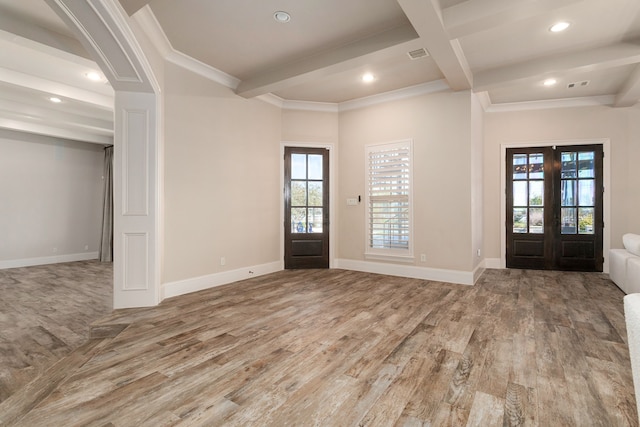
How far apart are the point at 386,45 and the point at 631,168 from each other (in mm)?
4830

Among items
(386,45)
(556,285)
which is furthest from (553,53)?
(556,285)

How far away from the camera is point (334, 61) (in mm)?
3738

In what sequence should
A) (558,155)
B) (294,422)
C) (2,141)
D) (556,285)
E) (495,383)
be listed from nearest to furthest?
(294,422), (495,383), (556,285), (558,155), (2,141)

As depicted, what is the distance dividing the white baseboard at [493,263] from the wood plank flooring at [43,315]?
5.96m

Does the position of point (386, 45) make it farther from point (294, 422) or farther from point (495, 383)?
point (294, 422)

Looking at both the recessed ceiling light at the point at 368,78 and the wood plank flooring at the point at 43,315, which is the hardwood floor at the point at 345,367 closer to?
the wood plank flooring at the point at 43,315

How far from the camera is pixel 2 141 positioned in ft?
20.8

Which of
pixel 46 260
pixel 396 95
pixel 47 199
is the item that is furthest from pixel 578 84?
pixel 46 260

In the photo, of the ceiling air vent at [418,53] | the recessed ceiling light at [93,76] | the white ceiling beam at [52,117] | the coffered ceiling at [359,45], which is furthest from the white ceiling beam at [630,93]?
the white ceiling beam at [52,117]

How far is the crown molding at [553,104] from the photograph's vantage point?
17.1ft

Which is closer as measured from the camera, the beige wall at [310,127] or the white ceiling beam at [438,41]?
the white ceiling beam at [438,41]

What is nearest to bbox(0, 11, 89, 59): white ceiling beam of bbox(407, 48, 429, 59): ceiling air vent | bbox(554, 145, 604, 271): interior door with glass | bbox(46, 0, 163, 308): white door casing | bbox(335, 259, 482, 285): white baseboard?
bbox(46, 0, 163, 308): white door casing

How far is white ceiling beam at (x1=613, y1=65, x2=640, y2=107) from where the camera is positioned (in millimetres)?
4195

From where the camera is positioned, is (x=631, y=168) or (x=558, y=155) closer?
(x=631, y=168)
